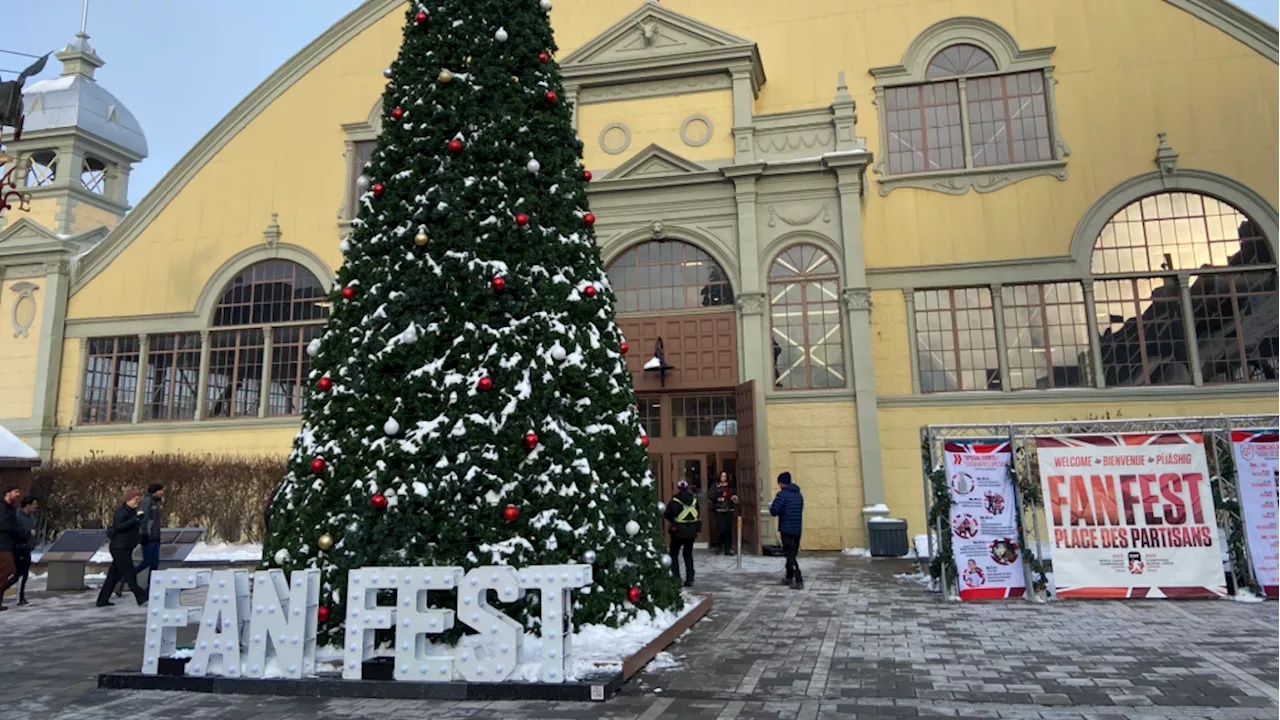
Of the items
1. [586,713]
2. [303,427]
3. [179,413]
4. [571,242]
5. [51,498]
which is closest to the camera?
[586,713]

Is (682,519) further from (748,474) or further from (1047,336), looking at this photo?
(1047,336)

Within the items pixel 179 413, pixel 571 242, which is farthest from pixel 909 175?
pixel 179 413

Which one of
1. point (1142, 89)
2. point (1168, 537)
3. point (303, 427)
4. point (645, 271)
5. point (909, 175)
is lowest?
point (1168, 537)

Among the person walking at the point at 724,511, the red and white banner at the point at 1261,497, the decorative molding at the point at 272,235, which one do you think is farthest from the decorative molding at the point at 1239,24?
the decorative molding at the point at 272,235

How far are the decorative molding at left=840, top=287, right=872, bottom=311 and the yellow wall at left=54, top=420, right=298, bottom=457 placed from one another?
1480 cm

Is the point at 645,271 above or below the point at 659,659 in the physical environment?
above

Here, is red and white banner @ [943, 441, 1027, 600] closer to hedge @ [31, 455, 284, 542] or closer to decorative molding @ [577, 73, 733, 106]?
decorative molding @ [577, 73, 733, 106]

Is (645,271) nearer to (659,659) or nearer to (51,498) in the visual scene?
(659,659)

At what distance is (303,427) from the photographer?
7812mm

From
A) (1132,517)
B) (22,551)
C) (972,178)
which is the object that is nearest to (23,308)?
(22,551)

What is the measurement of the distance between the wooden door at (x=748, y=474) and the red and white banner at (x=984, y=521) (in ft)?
21.4

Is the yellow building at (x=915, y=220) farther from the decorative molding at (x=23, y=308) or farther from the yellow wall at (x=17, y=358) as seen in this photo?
the decorative molding at (x=23, y=308)

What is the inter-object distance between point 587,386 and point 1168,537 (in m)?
7.62

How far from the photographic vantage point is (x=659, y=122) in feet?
65.8
